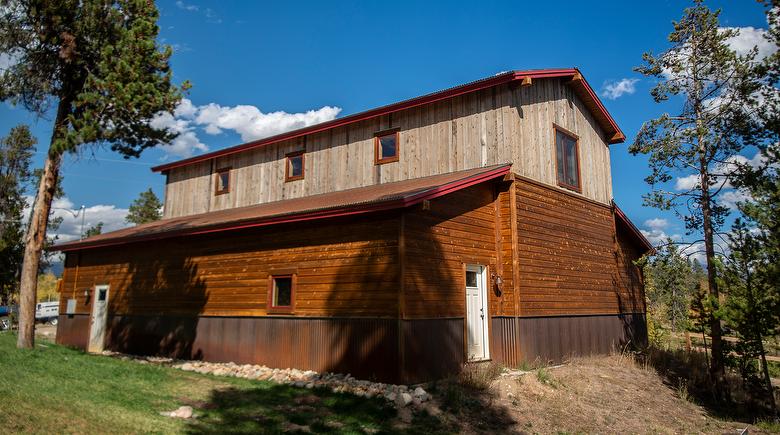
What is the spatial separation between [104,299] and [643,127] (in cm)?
1778

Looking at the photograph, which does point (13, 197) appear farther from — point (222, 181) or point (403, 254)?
point (403, 254)

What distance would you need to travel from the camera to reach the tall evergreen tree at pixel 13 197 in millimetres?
34375

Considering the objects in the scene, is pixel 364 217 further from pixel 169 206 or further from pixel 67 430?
pixel 169 206

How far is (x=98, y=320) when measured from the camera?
18.4m

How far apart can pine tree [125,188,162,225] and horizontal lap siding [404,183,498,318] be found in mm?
39043

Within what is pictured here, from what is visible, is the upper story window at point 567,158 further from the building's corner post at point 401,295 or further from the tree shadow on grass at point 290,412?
the tree shadow on grass at point 290,412

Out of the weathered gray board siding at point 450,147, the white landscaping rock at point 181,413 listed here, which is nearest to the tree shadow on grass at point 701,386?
the weathered gray board siding at point 450,147

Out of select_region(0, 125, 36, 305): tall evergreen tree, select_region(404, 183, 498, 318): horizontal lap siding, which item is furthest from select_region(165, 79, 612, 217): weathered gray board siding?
select_region(0, 125, 36, 305): tall evergreen tree

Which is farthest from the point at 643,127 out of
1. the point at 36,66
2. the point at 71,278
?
the point at 71,278

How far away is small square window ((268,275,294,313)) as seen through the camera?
12944 mm

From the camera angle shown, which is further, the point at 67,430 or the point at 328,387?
the point at 328,387

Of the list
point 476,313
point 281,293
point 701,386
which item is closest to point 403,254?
point 476,313

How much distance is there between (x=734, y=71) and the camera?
1509 centimetres

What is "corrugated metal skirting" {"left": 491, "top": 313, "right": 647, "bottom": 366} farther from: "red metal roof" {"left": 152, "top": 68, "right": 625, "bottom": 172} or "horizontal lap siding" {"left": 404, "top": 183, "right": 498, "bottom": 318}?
"red metal roof" {"left": 152, "top": 68, "right": 625, "bottom": 172}
